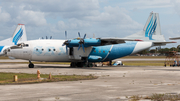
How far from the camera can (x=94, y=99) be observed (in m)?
11.7

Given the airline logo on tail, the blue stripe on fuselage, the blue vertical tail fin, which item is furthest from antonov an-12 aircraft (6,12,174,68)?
the airline logo on tail

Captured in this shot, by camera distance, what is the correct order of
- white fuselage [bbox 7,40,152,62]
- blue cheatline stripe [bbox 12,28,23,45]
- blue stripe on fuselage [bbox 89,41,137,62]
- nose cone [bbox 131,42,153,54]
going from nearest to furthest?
1. white fuselage [bbox 7,40,152,62]
2. blue stripe on fuselage [bbox 89,41,137,62]
3. nose cone [bbox 131,42,153,54]
4. blue cheatline stripe [bbox 12,28,23,45]

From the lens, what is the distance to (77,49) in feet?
129

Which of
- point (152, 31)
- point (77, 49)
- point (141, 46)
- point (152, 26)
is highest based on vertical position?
point (152, 26)

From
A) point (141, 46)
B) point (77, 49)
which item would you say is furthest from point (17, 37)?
point (141, 46)

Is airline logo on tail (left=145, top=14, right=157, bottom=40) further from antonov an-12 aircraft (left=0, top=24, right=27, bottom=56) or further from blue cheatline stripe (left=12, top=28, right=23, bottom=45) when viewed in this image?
blue cheatline stripe (left=12, top=28, right=23, bottom=45)

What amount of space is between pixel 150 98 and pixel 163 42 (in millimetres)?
32189

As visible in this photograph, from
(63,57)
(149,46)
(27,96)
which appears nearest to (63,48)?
(63,57)

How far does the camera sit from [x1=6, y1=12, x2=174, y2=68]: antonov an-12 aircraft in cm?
3781

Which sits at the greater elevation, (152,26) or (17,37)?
(17,37)

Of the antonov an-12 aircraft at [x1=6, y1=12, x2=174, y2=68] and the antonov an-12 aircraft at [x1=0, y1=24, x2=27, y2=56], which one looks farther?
the antonov an-12 aircraft at [x1=0, y1=24, x2=27, y2=56]

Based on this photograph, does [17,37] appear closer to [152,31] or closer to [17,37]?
[17,37]

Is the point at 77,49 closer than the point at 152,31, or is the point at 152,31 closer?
the point at 77,49

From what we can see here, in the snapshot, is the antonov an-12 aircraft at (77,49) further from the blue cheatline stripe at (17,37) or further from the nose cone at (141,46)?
the blue cheatline stripe at (17,37)
